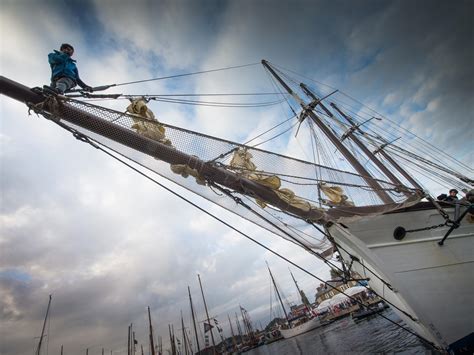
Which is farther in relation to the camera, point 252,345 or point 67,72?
point 252,345

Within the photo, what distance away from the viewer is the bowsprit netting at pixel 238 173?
3988 mm

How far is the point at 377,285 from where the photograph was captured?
234 inches

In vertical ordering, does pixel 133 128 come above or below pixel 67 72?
below

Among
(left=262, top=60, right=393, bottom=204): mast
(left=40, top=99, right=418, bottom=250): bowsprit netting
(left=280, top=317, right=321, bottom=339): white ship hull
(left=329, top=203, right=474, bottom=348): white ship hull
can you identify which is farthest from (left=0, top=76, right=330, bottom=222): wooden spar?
(left=280, top=317, right=321, bottom=339): white ship hull

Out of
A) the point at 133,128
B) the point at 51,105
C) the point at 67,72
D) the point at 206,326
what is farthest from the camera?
the point at 206,326

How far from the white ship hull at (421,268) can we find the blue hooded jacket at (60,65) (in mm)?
6462

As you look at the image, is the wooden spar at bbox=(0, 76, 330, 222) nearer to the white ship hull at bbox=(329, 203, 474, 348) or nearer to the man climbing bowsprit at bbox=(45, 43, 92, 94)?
the man climbing bowsprit at bbox=(45, 43, 92, 94)

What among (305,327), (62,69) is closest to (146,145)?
(62,69)

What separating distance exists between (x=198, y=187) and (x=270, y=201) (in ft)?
5.53

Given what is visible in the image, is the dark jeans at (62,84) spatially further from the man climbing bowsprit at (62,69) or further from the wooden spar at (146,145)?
the wooden spar at (146,145)

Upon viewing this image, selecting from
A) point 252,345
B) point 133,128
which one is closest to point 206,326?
point 252,345

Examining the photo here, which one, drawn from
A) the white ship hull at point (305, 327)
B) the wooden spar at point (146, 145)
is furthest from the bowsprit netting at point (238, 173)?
the white ship hull at point (305, 327)

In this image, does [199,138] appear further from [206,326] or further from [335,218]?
[206,326]

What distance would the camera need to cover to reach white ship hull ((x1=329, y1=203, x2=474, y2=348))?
16.9ft
